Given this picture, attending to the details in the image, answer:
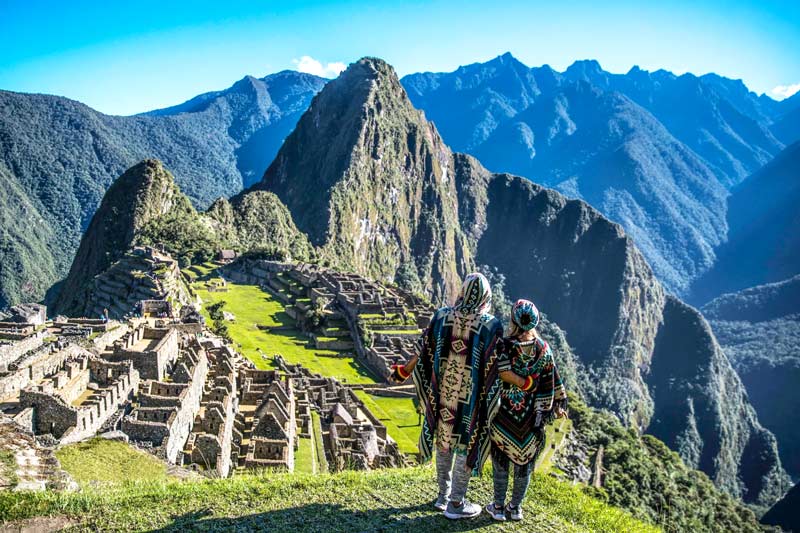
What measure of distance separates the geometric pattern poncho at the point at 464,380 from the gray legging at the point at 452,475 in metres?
0.10

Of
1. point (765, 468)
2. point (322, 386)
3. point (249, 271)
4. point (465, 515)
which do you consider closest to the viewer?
point (465, 515)

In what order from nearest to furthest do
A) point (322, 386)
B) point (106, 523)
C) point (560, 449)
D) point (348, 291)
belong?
point (106, 523) → point (322, 386) → point (560, 449) → point (348, 291)

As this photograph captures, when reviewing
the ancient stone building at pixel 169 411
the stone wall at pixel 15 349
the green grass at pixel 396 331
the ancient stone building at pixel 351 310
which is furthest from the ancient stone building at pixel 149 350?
the green grass at pixel 396 331

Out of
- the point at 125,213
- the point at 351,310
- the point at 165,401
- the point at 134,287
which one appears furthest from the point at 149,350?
the point at 125,213

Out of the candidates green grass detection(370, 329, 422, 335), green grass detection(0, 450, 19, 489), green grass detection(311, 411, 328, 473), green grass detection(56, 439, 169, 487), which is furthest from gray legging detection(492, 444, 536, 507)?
green grass detection(370, 329, 422, 335)

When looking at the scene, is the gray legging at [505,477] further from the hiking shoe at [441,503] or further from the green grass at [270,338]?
the green grass at [270,338]

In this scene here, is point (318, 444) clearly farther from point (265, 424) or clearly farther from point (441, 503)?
point (441, 503)

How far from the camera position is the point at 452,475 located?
766 cm

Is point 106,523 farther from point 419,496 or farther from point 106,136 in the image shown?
point 106,136

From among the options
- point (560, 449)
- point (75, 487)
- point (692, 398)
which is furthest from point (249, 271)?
point (692, 398)

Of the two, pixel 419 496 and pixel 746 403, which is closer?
pixel 419 496

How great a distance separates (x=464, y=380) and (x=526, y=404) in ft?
2.75

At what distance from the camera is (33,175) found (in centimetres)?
14775

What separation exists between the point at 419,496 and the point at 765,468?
446ft
